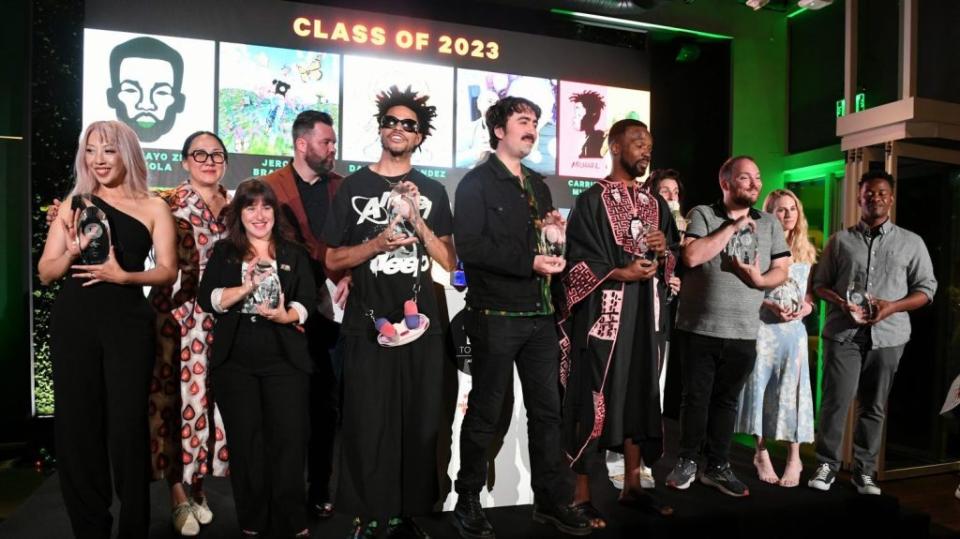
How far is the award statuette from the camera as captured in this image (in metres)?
2.44

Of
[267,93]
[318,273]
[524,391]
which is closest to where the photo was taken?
[524,391]

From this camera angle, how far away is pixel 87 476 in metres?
2.47

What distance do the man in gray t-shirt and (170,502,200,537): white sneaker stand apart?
229 cm

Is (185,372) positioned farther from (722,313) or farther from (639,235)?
(722,313)

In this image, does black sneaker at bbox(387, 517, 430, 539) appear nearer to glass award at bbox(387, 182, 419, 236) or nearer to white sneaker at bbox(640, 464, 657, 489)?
glass award at bbox(387, 182, 419, 236)

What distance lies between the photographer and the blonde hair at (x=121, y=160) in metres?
2.55

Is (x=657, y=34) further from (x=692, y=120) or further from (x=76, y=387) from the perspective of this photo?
(x=76, y=387)

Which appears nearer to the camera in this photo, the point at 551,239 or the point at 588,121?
Answer: the point at 551,239

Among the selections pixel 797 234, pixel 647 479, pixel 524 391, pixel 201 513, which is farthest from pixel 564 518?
pixel 797 234

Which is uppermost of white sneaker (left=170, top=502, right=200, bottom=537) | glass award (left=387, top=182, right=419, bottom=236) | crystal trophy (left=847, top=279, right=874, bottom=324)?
glass award (left=387, top=182, right=419, bottom=236)

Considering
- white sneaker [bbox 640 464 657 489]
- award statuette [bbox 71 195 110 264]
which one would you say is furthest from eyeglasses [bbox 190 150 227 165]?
white sneaker [bbox 640 464 657 489]

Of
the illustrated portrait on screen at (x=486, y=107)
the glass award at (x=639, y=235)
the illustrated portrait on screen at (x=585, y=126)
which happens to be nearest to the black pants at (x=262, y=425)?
the glass award at (x=639, y=235)

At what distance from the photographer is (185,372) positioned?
2848mm

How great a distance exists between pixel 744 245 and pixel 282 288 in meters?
2.20
